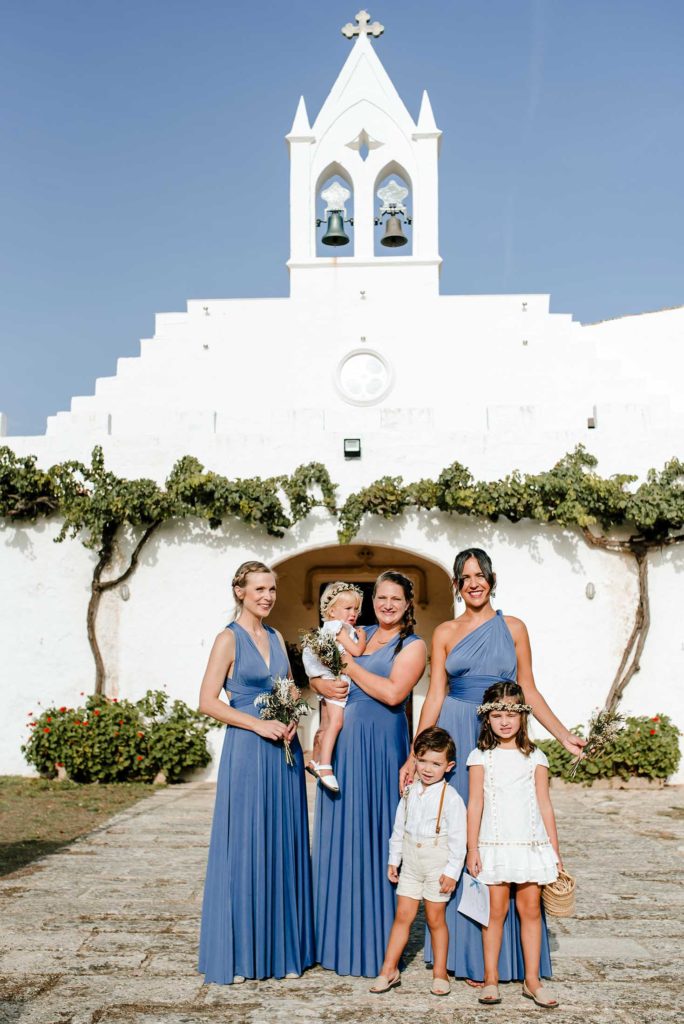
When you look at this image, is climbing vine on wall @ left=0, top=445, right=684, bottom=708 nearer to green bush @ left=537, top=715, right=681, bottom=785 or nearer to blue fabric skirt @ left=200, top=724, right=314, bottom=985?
green bush @ left=537, top=715, right=681, bottom=785

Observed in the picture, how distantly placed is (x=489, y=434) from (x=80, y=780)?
19.3 ft

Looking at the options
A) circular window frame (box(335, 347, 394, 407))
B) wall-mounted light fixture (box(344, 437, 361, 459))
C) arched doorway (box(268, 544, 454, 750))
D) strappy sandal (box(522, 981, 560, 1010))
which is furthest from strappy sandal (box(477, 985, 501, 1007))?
circular window frame (box(335, 347, 394, 407))

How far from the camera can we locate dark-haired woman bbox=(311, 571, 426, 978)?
4293mm

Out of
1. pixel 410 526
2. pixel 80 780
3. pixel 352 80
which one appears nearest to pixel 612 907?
pixel 410 526

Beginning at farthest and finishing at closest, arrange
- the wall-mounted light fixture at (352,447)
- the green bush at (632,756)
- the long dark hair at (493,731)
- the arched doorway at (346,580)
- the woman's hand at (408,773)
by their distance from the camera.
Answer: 1. the arched doorway at (346,580)
2. the wall-mounted light fixture at (352,447)
3. the green bush at (632,756)
4. the woman's hand at (408,773)
5. the long dark hair at (493,731)

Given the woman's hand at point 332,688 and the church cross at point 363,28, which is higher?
the church cross at point 363,28

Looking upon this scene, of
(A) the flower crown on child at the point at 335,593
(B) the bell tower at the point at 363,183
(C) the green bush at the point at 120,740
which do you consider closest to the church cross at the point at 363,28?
(B) the bell tower at the point at 363,183

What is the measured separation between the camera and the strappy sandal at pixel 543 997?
3928mm

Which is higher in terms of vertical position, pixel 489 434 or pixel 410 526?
pixel 489 434

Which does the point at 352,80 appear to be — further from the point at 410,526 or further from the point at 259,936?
the point at 259,936

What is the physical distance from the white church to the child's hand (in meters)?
6.84

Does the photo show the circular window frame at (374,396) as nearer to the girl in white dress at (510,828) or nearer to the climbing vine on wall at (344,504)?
the climbing vine on wall at (344,504)

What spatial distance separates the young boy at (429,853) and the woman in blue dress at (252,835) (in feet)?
1.43

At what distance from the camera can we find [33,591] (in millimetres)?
11172
